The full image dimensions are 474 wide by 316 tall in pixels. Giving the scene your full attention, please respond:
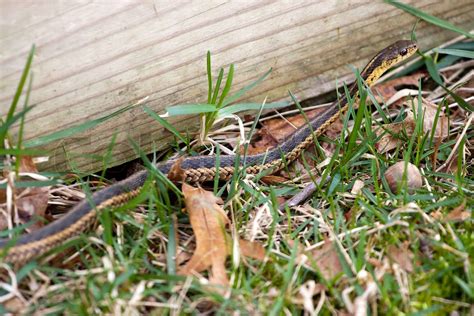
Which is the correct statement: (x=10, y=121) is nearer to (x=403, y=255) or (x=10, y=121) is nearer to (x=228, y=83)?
(x=228, y=83)

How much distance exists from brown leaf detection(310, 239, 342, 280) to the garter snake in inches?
25.9

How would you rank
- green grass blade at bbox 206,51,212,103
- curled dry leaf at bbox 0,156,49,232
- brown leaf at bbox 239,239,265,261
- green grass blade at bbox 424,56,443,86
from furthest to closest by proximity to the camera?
green grass blade at bbox 424,56,443,86 → green grass blade at bbox 206,51,212,103 → curled dry leaf at bbox 0,156,49,232 → brown leaf at bbox 239,239,265,261

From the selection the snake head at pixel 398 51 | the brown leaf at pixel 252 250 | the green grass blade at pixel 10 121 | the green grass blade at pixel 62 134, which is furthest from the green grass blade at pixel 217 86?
the snake head at pixel 398 51

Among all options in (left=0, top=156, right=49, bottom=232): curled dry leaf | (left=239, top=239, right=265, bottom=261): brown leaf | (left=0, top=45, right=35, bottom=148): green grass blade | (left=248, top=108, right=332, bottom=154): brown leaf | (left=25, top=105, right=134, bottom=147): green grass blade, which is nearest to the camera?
(left=0, top=45, right=35, bottom=148): green grass blade

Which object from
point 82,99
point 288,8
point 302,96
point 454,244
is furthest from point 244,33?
point 454,244

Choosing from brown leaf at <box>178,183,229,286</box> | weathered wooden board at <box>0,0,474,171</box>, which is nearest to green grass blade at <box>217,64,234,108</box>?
weathered wooden board at <box>0,0,474,171</box>

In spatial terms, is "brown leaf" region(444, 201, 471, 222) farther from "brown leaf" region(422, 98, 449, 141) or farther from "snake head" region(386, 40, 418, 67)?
"snake head" region(386, 40, 418, 67)

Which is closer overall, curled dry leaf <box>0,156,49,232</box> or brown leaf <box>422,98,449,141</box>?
curled dry leaf <box>0,156,49,232</box>

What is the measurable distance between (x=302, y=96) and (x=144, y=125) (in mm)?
1056

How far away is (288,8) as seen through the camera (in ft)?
11.7

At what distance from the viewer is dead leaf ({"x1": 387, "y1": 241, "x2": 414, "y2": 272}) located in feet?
9.00

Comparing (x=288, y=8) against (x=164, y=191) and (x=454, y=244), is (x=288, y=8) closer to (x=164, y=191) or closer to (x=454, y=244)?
(x=164, y=191)

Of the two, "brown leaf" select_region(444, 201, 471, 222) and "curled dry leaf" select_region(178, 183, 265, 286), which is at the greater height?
"curled dry leaf" select_region(178, 183, 265, 286)

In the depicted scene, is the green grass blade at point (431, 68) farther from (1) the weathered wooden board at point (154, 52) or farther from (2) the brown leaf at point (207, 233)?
(2) the brown leaf at point (207, 233)
